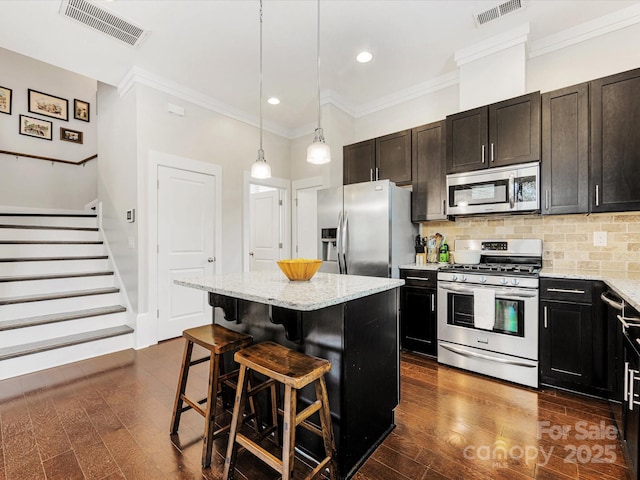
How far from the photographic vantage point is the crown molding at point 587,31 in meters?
2.54

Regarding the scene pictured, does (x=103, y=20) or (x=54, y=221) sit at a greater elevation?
(x=103, y=20)

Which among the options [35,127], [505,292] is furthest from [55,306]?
[505,292]

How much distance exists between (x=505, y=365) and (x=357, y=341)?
5.67ft

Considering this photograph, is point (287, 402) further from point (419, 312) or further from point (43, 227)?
point (43, 227)

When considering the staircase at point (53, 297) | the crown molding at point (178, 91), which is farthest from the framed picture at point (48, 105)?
the crown molding at point (178, 91)

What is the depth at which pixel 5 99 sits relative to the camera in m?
4.79

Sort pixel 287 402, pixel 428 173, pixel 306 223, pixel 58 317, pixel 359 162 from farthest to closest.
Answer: pixel 306 223
pixel 359 162
pixel 428 173
pixel 58 317
pixel 287 402

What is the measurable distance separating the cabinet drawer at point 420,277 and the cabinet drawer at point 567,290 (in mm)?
851

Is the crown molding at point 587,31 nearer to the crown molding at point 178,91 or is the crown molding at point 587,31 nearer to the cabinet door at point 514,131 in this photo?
the cabinet door at point 514,131

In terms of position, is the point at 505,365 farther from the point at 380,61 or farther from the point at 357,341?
the point at 380,61

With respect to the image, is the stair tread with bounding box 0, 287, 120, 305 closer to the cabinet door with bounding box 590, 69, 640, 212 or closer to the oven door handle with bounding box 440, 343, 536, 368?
the oven door handle with bounding box 440, 343, 536, 368

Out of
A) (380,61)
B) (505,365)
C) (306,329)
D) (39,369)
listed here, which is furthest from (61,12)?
(505,365)

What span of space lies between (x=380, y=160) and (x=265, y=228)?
2.28 m

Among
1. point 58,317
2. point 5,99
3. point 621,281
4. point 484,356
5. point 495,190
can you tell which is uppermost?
point 5,99
